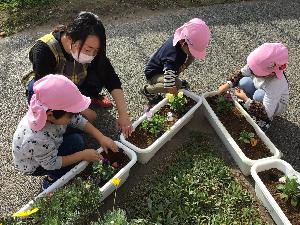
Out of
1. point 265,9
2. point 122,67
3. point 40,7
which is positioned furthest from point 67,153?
point 265,9

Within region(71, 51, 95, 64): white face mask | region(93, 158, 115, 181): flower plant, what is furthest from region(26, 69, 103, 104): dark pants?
region(93, 158, 115, 181): flower plant

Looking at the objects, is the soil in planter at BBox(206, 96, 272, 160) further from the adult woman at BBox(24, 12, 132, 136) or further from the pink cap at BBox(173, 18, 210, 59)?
the adult woman at BBox(24, 12, 132, 136)

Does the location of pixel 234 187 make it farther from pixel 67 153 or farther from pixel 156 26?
pixel 156 26

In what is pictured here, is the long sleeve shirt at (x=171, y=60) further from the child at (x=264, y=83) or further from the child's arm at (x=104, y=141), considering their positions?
the child's arm at (x=104, y=141)

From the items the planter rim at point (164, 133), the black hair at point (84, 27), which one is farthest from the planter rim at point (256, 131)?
the black hair at point (84, 27)

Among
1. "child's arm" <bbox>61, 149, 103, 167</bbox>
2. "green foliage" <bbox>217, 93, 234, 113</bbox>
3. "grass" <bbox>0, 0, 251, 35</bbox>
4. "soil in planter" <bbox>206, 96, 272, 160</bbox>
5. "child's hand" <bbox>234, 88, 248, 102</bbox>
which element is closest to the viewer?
"child's arm" <bbox>61, 149, 103, 167</bbox>

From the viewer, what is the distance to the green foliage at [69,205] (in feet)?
8.04

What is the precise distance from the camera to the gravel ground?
3.54 m

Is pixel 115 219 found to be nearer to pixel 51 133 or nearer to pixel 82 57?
pixel 51 133

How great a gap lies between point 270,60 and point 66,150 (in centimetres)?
176

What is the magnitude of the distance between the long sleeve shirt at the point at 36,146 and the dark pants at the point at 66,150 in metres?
0.10

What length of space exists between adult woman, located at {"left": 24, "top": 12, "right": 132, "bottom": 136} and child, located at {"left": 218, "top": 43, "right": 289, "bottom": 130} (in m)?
1.05

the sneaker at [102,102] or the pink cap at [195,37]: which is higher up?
the pink cap at [195,37]

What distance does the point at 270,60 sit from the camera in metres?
3.29
